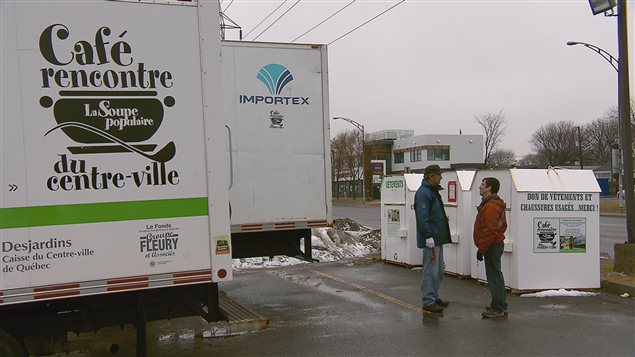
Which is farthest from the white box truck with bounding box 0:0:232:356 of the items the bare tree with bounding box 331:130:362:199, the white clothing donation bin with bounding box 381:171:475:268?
the bare tree with bounding box 331:130:362:199

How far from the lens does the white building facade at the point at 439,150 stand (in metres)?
81.0

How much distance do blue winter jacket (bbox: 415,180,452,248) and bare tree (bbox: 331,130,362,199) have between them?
216 ft

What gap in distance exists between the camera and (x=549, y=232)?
8.11m

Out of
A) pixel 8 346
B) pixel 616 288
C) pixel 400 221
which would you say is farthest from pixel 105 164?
pixel 400 221

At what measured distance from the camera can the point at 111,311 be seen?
Result: 464 cm

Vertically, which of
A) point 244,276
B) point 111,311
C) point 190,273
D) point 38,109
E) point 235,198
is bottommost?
point 244,276

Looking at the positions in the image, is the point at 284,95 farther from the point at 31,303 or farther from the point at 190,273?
the point at 31,303

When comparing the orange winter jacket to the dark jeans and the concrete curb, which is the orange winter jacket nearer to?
the dark jeans

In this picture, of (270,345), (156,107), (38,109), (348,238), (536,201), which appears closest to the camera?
(38,109)

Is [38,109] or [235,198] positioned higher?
[38,109]

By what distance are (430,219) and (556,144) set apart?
92727 millimetres

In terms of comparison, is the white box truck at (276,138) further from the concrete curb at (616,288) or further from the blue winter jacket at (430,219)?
the concrete curb at (616,288)

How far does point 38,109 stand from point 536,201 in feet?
22.0

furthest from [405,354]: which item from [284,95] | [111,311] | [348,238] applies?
[348,238]
